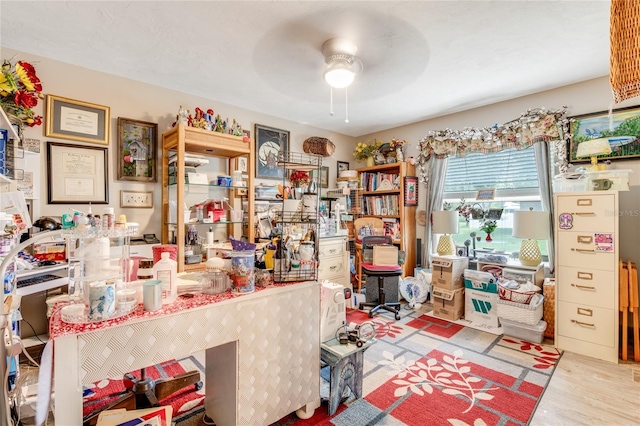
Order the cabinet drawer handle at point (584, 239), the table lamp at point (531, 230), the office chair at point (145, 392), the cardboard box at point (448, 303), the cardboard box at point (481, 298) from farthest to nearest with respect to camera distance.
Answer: the cardboard box at point (448, 303) → the cardboard box at point (481, 298) → the table lamp at point (531, 230) → the cabinet drawer handle at point (584, 239) → the office chair at point (145, 392)

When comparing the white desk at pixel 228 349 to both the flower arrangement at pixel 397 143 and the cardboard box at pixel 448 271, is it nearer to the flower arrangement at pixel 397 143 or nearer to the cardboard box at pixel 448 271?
the cardboard box at pixel 448 271

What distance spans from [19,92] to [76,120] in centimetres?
61

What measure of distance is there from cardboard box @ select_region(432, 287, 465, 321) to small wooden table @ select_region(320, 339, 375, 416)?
5.88ft

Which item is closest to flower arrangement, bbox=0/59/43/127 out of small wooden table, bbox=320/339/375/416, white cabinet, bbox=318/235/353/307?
small wooden table, bbox=320/339/375/416

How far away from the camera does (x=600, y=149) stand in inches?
99.7

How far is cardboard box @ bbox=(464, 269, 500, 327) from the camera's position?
9.95ft

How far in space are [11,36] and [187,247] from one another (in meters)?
1.98

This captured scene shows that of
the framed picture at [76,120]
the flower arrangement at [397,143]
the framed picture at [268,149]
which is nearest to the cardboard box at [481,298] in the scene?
the flower arrangement at [397,143]

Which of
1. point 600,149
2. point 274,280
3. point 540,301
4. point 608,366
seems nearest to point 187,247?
point 274,280

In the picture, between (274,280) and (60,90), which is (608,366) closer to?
(274,280)

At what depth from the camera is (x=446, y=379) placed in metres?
2.09

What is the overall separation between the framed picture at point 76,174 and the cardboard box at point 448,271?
11.5ft

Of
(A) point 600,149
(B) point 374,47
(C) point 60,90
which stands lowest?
(A) point 600,149

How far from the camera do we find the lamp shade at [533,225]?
2.77m
